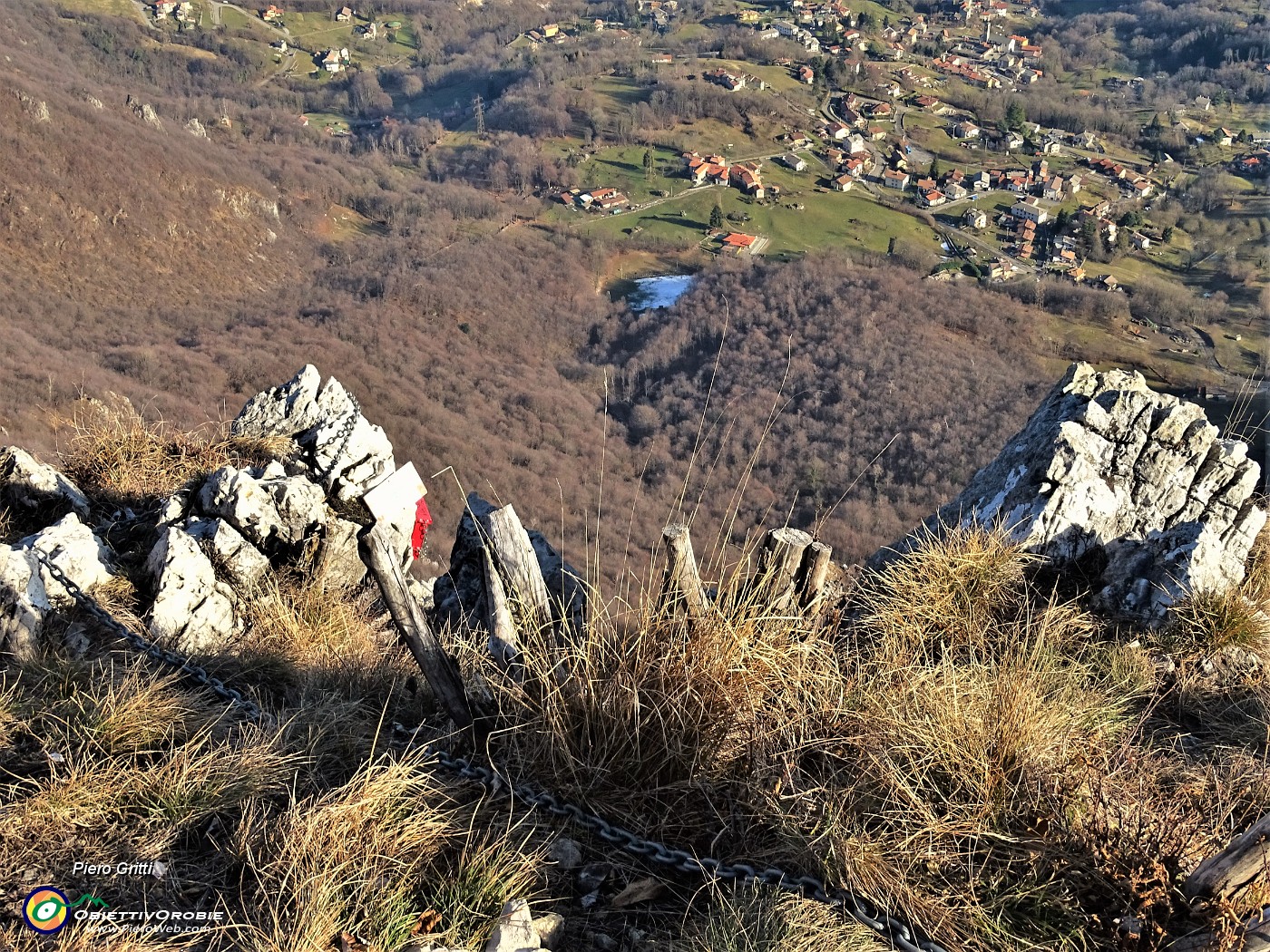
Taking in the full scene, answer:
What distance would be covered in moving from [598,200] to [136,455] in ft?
300

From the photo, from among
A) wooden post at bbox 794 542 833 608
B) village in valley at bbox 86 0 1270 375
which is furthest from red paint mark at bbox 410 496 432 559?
village in valley at bbox 86 0 1270 375

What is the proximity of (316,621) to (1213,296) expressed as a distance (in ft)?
286

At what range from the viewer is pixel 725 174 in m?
96.6

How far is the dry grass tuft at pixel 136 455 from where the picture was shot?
7281mm

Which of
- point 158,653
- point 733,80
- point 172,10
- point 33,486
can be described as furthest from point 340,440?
point 172,10

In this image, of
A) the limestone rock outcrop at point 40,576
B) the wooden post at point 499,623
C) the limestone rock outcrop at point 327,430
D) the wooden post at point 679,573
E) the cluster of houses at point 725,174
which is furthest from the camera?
the cluster of houses at point 725,174

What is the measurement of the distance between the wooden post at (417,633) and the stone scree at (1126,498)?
3.43m

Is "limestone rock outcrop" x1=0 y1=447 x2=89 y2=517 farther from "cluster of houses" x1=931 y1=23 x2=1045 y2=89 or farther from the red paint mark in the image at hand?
"cluster of houses" x1=931 y1=23 x2=1045 y2=89

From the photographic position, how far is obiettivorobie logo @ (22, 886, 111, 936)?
2.61m

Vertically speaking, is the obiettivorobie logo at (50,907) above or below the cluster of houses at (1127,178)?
above

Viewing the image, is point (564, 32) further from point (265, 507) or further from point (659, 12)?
point (265, 507)

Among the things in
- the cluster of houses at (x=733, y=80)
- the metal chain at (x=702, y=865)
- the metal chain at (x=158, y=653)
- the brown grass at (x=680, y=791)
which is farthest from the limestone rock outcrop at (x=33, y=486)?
the cluster of houses at (x=733, y=80)

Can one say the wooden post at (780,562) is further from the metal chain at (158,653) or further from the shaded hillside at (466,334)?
the shaded hillside at (466,334)

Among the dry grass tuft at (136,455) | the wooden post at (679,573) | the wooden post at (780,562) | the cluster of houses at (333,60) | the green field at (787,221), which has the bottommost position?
the green field at (787,221)
